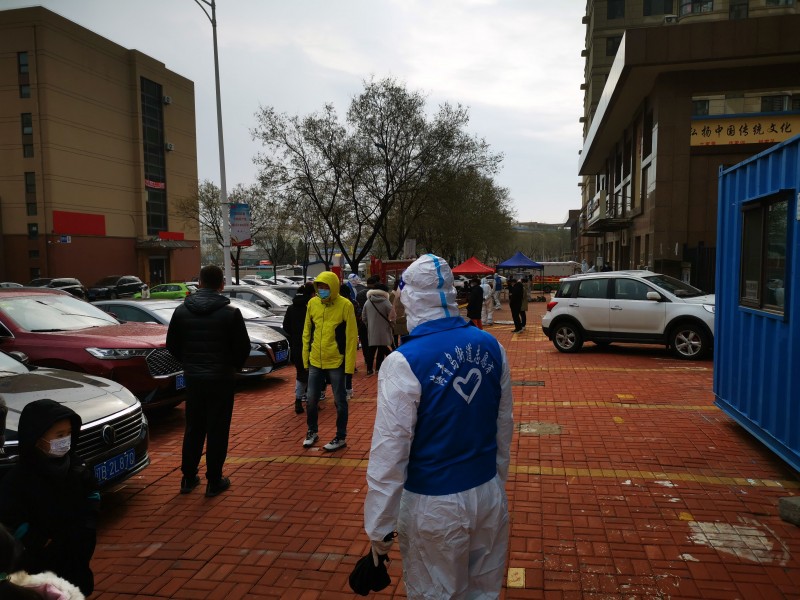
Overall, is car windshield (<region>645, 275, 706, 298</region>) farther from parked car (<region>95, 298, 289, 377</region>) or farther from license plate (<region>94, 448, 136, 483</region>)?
license plate (<region>94, 448, 136, 483</region>)

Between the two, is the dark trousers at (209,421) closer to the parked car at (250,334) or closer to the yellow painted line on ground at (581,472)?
the yellow painted line on ground at (581,472)

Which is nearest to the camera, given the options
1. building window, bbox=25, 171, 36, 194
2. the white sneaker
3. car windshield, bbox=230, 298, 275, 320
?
the white sneaker

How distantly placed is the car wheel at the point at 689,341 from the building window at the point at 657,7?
44452mm

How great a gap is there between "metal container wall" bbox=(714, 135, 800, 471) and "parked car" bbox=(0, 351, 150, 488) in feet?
16.8

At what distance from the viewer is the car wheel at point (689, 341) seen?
11.2m

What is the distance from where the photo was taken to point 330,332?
20.4 feet

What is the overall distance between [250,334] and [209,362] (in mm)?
5084

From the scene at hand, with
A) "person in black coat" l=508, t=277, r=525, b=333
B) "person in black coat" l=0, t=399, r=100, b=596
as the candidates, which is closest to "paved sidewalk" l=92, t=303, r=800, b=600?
"person in black coat" l=0, t=399, r=100, b=596

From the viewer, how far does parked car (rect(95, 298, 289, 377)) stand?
9.70 m

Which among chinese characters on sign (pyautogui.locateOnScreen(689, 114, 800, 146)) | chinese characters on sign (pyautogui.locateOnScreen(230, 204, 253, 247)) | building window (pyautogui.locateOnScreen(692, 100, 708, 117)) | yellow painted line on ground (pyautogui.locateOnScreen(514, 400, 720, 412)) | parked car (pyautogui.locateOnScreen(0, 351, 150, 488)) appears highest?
building window (pyautogui.locateOnScreen(692, 100, 708, 117))

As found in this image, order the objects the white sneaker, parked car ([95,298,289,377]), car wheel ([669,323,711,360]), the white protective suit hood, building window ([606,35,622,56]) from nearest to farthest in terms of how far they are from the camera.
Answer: the white protective suit hood → the white sneaker → parked car ([95,298,289,377]) → car wheel ([669,323,711,360]) → building window ([606,35,622,56])

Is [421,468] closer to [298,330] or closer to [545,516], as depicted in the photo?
[545,516]

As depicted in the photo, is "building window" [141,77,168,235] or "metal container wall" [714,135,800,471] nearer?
"metal container wall" [714,135,800,471]

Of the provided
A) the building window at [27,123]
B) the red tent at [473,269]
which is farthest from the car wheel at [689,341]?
the building window at [27,123]
